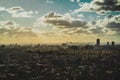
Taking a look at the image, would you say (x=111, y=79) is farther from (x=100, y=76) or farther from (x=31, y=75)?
(x=31, y=75)

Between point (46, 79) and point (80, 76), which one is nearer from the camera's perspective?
point (46, 79)

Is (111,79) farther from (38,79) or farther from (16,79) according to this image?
(16,79)

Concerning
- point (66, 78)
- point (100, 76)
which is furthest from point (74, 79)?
point (100, 76)

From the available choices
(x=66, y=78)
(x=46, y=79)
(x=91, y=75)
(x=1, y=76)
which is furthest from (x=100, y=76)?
(x=1, y=76)

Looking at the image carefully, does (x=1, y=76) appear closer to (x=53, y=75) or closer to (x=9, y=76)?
(x=9, y=76)

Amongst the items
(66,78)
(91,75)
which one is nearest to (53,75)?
(66,78)

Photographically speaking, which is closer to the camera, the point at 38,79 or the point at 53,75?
the point at 38,79

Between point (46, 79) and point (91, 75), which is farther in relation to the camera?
point (91, 75)
